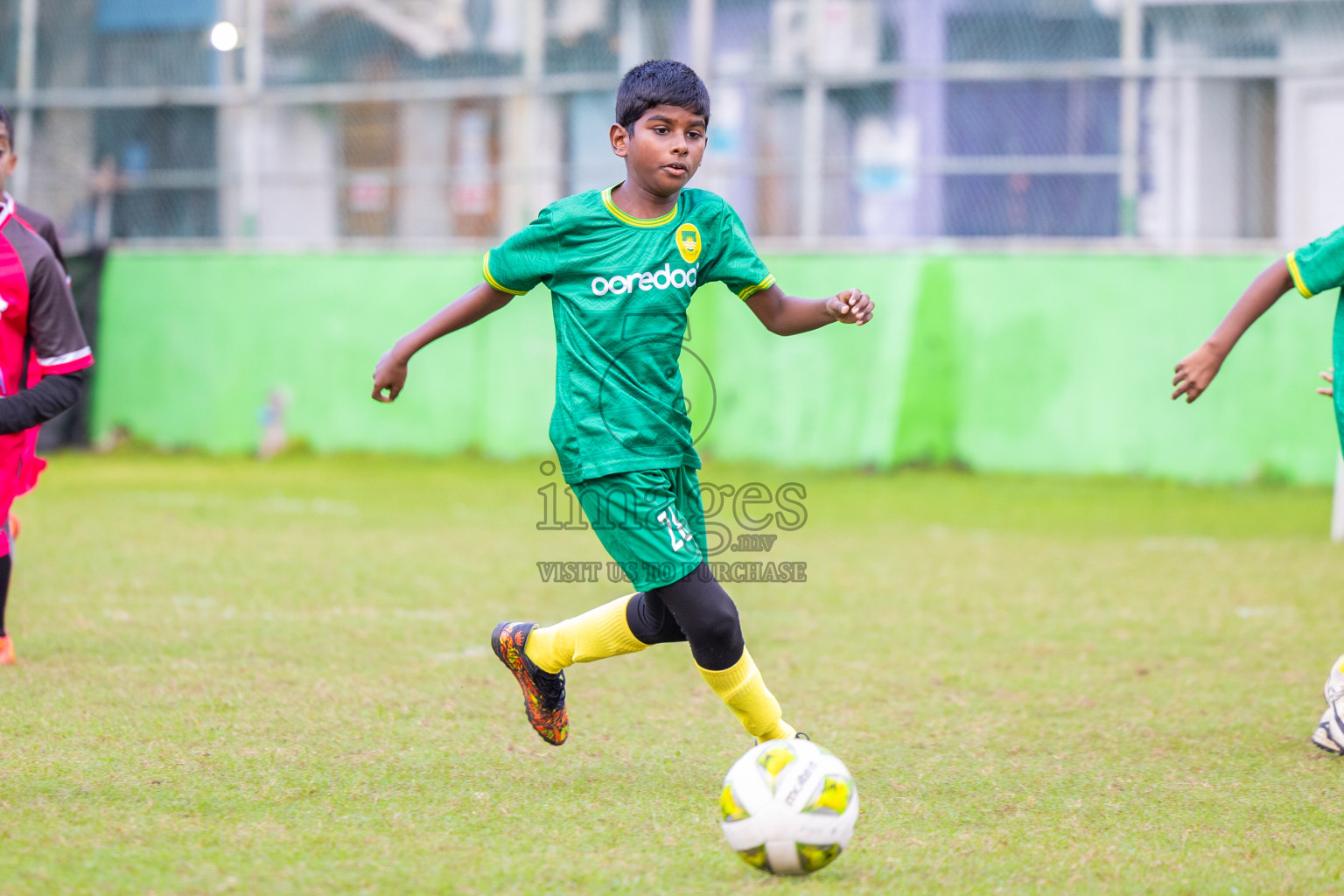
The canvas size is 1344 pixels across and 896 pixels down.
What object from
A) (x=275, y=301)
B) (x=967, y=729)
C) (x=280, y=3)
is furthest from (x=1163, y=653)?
(x=280, y=3)

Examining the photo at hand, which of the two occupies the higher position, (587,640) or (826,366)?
(826,366)

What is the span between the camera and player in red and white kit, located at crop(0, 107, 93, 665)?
A: 468cm

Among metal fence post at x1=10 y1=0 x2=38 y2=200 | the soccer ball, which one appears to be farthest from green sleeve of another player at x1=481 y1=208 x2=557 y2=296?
metal fence post at x1=10 y1=0 x2=38 y2=200

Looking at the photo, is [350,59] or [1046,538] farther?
[350,59]

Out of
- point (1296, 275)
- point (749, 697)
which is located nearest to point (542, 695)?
point (749, 697)

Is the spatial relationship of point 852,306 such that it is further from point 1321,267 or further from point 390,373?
point 1321,267

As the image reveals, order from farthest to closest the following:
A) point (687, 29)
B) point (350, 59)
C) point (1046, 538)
Result: 1. point (350, 59)
2. point (687, 29)
3. point (1046, 538)

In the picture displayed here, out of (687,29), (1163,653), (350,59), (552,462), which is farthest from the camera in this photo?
(350,59)

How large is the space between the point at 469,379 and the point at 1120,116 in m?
5.93

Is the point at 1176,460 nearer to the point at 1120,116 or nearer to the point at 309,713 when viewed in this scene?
the point at 1120,116

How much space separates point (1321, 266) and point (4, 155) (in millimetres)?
3910

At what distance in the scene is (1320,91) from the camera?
1180cm

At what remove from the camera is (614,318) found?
369cm

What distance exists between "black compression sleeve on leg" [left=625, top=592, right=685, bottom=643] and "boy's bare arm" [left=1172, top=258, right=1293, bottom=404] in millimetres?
1430
